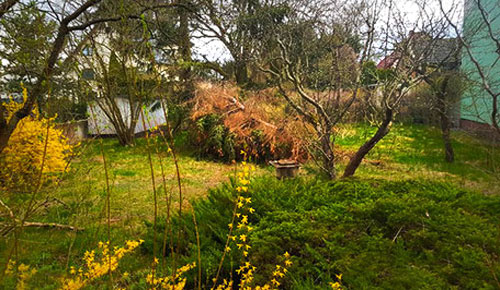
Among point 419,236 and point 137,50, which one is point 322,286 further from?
point 137,50

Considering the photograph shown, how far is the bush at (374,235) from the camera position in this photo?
1718mm

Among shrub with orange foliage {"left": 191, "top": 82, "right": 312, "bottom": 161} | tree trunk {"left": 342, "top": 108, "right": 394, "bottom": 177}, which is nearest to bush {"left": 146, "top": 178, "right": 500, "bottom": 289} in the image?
tree trunk {"left": 342, "top": 108, "right": 394, "bottom": 177}

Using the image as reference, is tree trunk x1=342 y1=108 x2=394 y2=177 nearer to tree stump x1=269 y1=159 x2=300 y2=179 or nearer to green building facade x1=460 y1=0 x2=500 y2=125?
tree stump x1=269 y1=159 x2=300 y2=179

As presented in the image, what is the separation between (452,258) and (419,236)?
236 millimetres

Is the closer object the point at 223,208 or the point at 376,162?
the point at 223,208

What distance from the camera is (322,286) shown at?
1.80 meters

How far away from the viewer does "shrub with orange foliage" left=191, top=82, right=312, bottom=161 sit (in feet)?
27.4

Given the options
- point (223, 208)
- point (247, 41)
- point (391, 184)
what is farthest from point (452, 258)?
point (247, 41)

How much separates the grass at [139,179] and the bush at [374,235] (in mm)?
758

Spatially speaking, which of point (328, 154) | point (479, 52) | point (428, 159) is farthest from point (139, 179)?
point (479, 52)

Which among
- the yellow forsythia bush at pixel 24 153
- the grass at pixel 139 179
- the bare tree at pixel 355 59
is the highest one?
the bare tree at pixel 355 59

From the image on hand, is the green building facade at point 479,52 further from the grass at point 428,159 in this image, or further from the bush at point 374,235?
the bush at point 374,235

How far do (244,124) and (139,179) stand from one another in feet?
10.6

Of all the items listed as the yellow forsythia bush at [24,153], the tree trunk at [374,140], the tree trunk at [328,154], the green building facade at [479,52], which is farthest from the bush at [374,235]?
the green building facade at [479,52]
